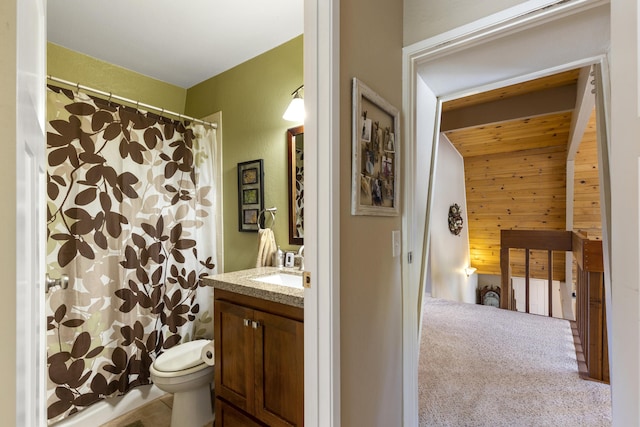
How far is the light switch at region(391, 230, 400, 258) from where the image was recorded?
139 centimetres

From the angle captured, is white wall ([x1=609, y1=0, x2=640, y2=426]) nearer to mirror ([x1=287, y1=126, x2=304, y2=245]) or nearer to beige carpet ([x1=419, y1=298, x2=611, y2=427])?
beige carpet ([x1=419, y1=298, x2=611, y2=427])

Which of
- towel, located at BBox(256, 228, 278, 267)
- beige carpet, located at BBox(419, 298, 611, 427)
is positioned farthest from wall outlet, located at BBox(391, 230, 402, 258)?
beige carpet, located at BBox(419, 298, 611, 427)

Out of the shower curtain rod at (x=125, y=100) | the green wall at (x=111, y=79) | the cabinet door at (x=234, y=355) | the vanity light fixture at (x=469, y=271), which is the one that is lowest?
the vanity light fixture at (x=469, y=271)

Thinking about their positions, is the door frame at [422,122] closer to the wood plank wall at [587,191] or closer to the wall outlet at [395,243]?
the wall outlet at [395,243]

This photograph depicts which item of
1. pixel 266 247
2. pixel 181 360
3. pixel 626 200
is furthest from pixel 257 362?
pixel 626 200

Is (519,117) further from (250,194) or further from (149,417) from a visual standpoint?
(149,417)

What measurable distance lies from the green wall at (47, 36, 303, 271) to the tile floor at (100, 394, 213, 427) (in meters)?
1.09

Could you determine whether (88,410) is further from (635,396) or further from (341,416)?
(635,396)

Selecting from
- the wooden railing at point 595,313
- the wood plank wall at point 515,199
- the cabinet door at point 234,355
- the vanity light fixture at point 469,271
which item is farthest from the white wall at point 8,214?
the vanity light fixture at point 469,271

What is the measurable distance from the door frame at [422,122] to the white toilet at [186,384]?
Answer: 4.01 ft

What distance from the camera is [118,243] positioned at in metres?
1.98

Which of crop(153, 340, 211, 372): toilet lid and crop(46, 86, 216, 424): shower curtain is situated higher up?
crop(46, 86, 216, 424): shower curtain

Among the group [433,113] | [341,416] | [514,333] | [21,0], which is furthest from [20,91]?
[514,333]

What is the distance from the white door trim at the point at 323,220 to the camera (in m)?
0.99
